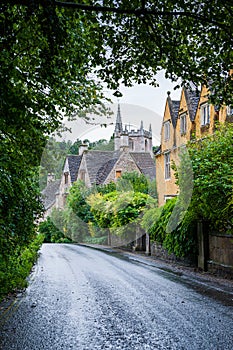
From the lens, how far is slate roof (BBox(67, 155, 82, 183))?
4803 cm

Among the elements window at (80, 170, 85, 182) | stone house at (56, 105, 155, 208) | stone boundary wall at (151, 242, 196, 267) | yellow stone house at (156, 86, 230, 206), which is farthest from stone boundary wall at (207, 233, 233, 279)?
window at (80, 170, 85, 182)

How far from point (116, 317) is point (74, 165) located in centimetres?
4184

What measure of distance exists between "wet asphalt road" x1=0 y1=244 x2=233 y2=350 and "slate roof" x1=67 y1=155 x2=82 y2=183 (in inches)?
1363

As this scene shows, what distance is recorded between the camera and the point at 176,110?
3028 centimetres

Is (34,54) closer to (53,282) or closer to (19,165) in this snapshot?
(19,165)

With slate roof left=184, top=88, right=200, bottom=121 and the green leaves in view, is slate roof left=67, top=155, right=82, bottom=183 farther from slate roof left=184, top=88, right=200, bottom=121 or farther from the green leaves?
the green leaves

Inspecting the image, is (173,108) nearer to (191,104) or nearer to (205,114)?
(191,104)

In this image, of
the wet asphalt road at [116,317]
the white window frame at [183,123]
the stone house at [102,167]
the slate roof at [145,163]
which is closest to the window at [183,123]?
the white window frame at [183,123]

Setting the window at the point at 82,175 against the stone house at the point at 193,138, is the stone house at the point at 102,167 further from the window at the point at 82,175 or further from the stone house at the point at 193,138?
the stone house at the point at 193,138

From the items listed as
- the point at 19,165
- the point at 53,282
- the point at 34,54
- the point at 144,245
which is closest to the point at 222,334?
the point at 19,165

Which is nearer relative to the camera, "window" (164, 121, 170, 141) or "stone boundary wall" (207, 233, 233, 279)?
"stone boundary wall" (207, 233, 233, 279)

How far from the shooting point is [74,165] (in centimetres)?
4959

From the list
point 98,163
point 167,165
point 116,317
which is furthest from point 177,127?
point 116,317

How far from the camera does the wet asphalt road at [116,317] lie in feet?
21.3
